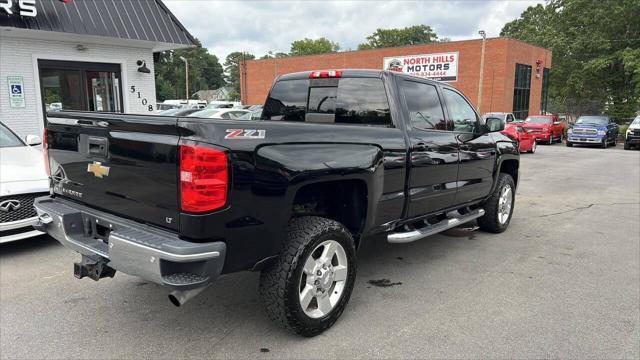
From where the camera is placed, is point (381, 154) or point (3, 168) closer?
point (381, 154)

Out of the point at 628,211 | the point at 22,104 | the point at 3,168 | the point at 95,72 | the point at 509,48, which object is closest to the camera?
the point at 3,168

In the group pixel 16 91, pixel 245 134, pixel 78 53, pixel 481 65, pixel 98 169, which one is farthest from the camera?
pixel 481 65

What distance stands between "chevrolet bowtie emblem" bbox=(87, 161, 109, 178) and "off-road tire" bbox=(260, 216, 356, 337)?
1.27 meters

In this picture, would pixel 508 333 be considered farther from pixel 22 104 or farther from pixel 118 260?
pixel 22 104

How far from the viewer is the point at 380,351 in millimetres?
3182

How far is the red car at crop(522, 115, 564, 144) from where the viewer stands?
24031mm

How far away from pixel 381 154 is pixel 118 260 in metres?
2.12

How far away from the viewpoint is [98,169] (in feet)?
10.6

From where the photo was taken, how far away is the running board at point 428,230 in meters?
4.11

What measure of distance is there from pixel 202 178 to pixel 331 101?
7.26ft

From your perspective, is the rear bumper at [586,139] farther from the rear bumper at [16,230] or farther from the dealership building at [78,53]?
the rear bumper at [16,230]

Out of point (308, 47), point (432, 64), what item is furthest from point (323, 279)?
point (308, 47)

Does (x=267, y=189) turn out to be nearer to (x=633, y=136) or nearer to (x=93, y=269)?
(x=93, y=269)

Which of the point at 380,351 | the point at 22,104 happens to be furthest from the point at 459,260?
the point at 22,104
